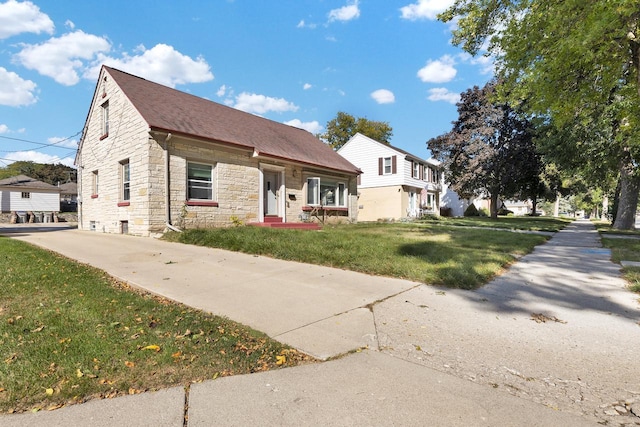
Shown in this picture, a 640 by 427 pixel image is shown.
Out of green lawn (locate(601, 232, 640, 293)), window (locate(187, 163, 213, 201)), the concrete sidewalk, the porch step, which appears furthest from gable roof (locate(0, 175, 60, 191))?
green lawn (locate(601, 232, 640, 293))

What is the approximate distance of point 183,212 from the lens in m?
11.8

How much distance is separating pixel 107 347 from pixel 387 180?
25595 mm

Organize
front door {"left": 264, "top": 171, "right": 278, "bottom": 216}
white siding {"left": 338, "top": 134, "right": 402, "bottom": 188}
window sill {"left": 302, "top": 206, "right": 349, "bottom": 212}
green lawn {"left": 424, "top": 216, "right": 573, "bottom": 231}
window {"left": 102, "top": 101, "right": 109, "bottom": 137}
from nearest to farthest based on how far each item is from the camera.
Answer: window {"left": 102, "top": 101, "right": 109, "bottom": 137}
front door {"left": 264, "top": 171, "right": 278, "bottom": 216}
window sill {"left": 302, "top": 206, "right": 349, "bottom": 212}
green lawn {"left": 424, "top": 216, "right": 573, "bottom": 231}
white siding {"left": 338, "top": 134, "right": 402, "bottom": 188}

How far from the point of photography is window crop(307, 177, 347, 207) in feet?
54.7

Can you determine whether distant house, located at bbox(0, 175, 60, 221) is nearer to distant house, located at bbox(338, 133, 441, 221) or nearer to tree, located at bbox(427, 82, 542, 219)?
distant house, located at bbox(338, 133, 441, 221)

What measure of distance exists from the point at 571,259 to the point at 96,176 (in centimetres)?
1837

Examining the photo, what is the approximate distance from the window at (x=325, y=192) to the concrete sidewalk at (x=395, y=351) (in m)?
10.7

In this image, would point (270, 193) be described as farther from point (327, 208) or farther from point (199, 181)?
point (327, 208)

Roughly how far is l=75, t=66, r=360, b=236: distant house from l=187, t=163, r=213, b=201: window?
0.12ft

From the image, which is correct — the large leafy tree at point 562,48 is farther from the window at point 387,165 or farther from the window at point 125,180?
the window at point 387,165

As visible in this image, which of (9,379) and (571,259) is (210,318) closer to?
(9,379)

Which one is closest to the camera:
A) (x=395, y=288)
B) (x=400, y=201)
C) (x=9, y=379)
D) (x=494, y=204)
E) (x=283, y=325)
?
(x=9, y=379)

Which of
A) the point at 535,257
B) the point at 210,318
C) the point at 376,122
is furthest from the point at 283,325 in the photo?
the point at 376,122

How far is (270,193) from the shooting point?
15.3 meters
